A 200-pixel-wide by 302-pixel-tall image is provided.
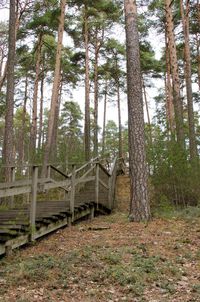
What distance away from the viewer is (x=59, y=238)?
23.7ft

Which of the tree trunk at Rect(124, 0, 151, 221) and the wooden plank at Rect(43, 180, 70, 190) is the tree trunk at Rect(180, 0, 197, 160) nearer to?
the tree trunk at Rect(124, 0, 151, 221)

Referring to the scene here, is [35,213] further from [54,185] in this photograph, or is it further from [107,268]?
[107,268]

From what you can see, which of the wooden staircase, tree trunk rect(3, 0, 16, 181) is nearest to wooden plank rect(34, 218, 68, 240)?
the wooden staircase

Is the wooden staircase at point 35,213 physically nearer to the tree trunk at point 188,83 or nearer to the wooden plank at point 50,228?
the wooden plank at point 50,228

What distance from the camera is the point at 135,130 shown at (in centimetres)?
873

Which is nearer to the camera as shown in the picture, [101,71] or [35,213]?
[35,213]

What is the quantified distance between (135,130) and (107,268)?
14.5 feet

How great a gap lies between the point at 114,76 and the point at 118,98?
11.9ft

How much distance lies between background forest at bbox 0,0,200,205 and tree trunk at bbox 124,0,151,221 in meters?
2.85

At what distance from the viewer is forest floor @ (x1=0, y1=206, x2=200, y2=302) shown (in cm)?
427

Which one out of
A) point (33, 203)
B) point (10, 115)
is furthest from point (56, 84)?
point (33, 203)

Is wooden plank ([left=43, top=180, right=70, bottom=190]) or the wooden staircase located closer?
the wooden staircase

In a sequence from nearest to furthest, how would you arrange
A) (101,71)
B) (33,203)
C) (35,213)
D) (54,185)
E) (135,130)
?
(33,203) → (35,213) → (54,185) → (135,130) → (101,71)

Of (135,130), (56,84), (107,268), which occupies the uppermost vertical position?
(56,84)
